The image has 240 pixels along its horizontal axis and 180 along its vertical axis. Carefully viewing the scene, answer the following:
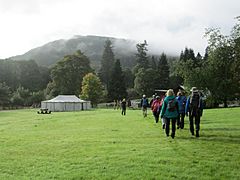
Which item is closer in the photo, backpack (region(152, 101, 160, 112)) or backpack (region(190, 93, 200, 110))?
backpack (region(190, 93, 200, 110))

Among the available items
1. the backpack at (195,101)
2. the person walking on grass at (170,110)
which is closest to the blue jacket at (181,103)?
the backpack at (195,101)

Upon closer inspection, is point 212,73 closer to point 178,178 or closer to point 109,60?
point 178,178

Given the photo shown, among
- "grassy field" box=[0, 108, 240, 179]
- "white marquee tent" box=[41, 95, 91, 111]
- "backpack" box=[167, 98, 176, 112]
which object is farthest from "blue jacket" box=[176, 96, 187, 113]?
"white marquee tent" box=[41, 95, 91, 111]

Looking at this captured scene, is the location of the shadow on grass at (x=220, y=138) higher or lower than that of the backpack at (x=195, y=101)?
lower

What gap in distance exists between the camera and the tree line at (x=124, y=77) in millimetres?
58331

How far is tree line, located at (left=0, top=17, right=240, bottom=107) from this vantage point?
58331mm

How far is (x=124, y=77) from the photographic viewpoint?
10475 centimetres

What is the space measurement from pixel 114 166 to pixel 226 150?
4.07 meters

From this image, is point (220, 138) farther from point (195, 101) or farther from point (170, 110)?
point (170, 110)

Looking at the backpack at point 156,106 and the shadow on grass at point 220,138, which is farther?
the backpack at point 156,106

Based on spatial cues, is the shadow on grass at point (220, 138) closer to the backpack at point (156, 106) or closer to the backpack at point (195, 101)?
the backpack at point (195, 101)

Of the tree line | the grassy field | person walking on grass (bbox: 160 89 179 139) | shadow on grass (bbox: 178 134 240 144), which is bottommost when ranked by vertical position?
the grassy field

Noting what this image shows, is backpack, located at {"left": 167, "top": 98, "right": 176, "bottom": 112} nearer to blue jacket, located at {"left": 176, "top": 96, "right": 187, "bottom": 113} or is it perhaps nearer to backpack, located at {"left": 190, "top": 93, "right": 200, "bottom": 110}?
backpack, located at {"left": 190, "top": 93, "right": 200, "bottom": 110}

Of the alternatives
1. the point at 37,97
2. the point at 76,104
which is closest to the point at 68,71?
the point at 37,97
